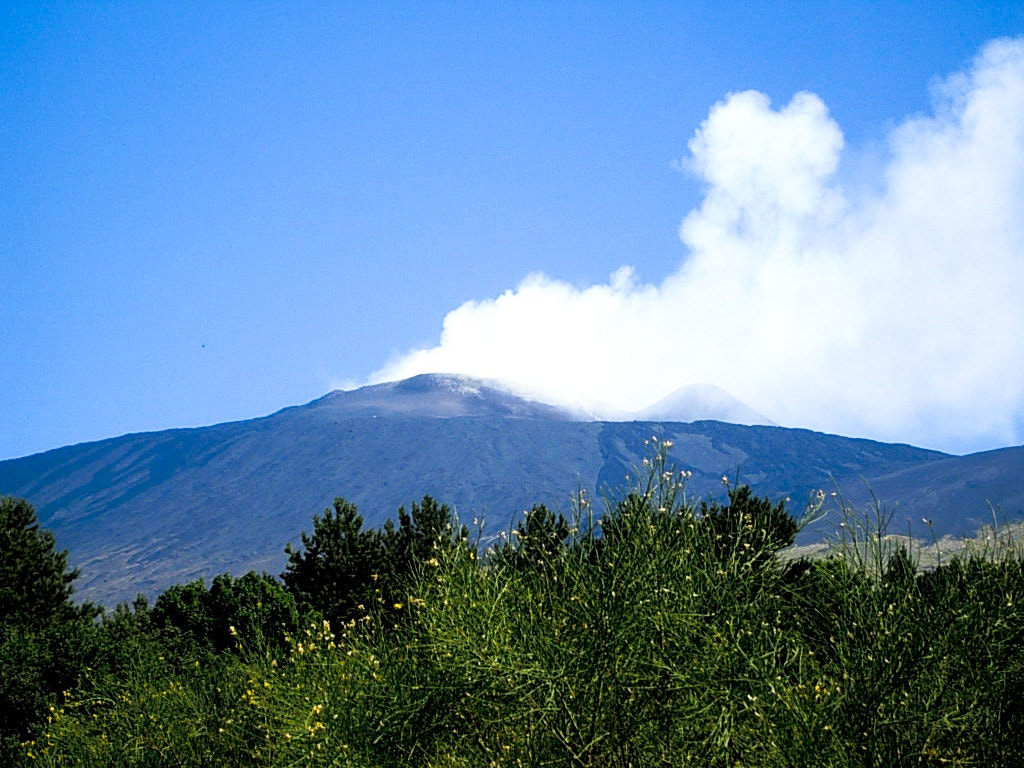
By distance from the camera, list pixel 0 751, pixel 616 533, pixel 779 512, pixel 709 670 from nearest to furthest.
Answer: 1. pixel 709 670
2. pixel 616 533
3. pixel 0 751
4. pixel 779 512

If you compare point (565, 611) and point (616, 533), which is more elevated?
point (616, 533)

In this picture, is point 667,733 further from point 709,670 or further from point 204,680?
point 204,680

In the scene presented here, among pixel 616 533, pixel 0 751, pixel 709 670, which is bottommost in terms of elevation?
pixel 0 751

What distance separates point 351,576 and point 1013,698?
34898 millimetres

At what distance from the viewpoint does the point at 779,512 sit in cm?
3169

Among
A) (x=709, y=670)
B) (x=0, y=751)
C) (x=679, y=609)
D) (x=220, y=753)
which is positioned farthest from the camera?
(x=0, y=751)

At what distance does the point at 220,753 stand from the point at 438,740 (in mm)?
5961

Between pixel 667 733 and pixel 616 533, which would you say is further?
pixel 616 533

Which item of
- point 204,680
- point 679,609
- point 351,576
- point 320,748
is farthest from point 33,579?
point 679,609

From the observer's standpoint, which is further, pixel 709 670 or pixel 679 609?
pixel 679 609

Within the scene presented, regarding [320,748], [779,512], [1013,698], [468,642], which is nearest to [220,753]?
[320,748]

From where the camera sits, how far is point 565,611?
8.82m

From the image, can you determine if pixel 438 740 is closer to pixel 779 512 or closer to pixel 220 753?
pixel 220 753

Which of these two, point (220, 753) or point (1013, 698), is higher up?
point (1013, 698)
